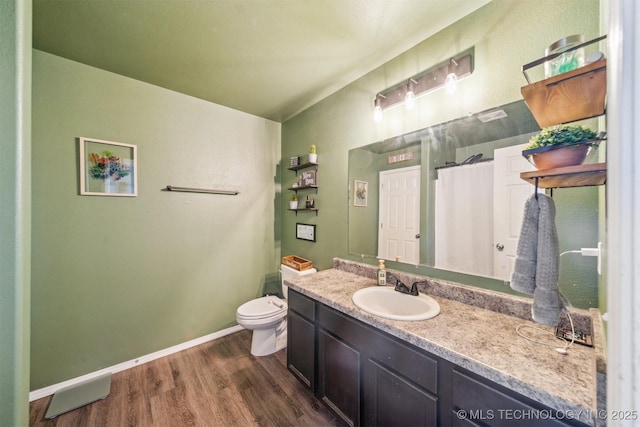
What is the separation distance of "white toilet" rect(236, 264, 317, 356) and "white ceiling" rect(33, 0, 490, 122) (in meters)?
1.86

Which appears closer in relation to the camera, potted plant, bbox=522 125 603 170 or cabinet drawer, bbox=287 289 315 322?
potted plant, bbox=522 125 603 170

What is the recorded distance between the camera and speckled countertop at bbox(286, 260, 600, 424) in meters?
0.70

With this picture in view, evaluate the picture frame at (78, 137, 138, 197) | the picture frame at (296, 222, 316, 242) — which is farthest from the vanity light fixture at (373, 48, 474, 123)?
the picture frame at (78, 137, 138, 197)

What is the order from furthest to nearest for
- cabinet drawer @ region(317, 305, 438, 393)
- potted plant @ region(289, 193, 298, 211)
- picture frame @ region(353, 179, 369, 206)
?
potted plant @ region(289, 193, 298, 211)
picture frame @ region(353, 179, 369, 206)
cabinet drawer @ region(317, 305, 438, 393)

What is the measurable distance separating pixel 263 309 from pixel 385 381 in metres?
1.33

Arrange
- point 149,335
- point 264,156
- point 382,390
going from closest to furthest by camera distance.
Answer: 1. point 382,390
2. point 149,335
3. point 264,156

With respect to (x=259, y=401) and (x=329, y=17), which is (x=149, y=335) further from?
(x=329, y=17)

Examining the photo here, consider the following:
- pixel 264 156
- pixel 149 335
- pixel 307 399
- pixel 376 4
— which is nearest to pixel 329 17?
pixel 376 4

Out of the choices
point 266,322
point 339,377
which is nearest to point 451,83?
point 339,377

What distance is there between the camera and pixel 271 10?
1.35m

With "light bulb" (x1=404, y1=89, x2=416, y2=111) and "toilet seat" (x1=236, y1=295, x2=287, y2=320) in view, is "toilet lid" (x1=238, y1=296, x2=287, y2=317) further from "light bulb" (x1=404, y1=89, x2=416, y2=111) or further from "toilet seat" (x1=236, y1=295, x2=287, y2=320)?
"light bulb" (x1=404, y1=89, x2=416, y2=111)

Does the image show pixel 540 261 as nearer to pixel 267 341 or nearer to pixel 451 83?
pixel 451 83

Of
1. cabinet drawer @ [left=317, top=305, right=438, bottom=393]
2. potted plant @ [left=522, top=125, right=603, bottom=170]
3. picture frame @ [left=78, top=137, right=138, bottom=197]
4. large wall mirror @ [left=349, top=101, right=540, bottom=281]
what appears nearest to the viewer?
potted plant @ [left=522, top=125, right=603, bottom=170]

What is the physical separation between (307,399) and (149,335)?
1.54 metres
